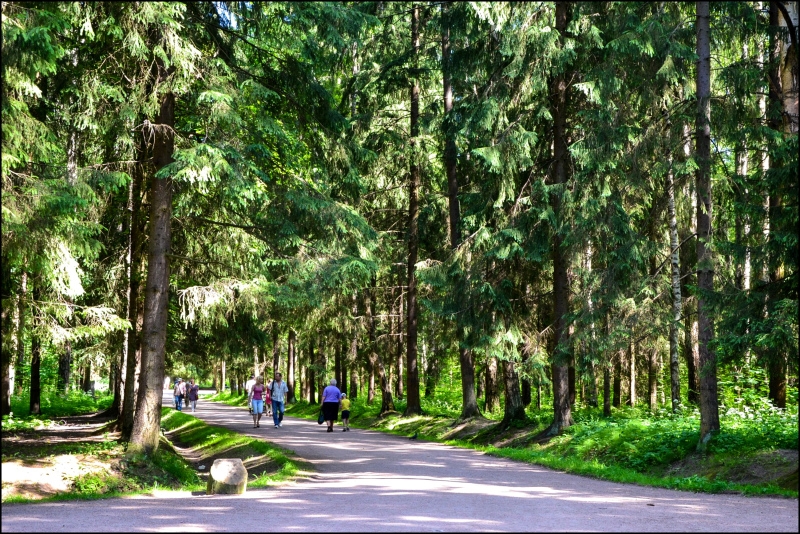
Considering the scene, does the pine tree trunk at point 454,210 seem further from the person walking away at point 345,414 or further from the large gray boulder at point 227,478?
the large gray boulder at point 227,478

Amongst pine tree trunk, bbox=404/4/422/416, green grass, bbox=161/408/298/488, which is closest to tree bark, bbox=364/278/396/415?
pine tree trunk, bbox=404/4/422/416

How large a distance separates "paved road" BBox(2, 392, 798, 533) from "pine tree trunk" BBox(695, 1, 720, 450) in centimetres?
255

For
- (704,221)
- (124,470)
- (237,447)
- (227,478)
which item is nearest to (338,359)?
(237,447)

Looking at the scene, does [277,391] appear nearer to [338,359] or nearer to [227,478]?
[338,359]

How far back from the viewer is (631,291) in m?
15.2

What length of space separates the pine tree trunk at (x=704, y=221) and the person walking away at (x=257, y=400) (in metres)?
16.8

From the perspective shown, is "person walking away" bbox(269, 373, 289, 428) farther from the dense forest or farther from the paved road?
the paved road

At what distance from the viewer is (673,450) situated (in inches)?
537

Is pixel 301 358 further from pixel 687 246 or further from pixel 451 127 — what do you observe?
pixel 687 246

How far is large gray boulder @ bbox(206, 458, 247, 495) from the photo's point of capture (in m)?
10.9

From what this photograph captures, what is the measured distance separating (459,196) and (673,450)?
1015 centimetres

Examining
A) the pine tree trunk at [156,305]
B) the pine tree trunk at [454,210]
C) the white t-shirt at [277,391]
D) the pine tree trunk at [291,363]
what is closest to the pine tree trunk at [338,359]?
the pine tree trunk at [291,363]

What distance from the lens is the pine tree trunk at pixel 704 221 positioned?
1321 cm

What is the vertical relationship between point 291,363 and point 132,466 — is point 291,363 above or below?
above
